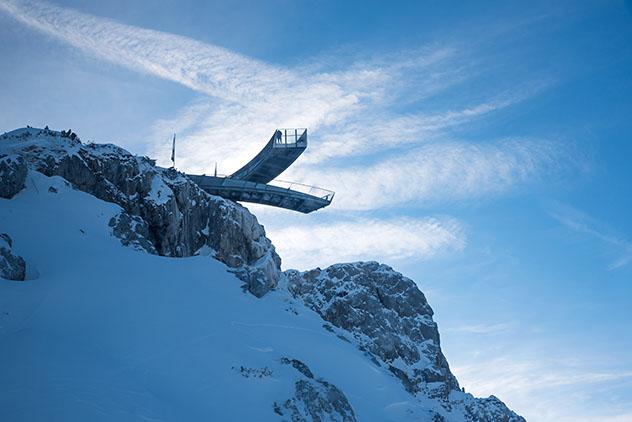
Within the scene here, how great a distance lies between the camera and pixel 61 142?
33688 mm

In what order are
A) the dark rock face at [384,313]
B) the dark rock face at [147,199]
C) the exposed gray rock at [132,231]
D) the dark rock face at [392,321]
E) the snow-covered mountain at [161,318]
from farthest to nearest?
the dark rock face at [384,313], the dark rock face at [392,321], the dark rock face at [147,199], the exposed gray rock at [132,231], the snow-covered mountain at [161,318]

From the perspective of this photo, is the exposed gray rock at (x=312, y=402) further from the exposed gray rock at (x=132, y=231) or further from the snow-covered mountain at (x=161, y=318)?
the exposed gray rock at (x=132, y=231)

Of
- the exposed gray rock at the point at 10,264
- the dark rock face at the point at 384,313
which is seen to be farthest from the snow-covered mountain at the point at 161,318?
the dark rock face at the point at 384,313

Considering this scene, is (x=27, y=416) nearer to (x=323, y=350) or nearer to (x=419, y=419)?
(x=323, y=350)

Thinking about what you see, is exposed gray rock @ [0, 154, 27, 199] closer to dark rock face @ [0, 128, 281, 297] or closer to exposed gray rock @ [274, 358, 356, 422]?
dark rock face @ [0, 128, 281, 297]

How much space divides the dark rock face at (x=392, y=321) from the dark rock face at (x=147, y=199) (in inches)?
232

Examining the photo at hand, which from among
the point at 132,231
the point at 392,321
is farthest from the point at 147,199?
the point at 392,321

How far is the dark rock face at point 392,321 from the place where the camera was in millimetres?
43750

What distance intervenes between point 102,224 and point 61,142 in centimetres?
695

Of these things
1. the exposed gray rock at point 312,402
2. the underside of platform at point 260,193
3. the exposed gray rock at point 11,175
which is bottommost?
the exposed gray rock at point 312,402

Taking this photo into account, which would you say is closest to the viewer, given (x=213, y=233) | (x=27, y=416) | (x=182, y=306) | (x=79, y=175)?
(x=27, y=416)

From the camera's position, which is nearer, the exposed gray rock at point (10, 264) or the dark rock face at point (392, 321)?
the exposed gray rock at point (10, 264)

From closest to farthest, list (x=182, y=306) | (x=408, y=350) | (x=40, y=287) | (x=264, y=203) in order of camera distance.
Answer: (x=40, y=287)
(x=182, y=306)
(x=408, y=350)
(x=264, y=203)

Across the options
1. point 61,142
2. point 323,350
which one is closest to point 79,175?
point 61,142
